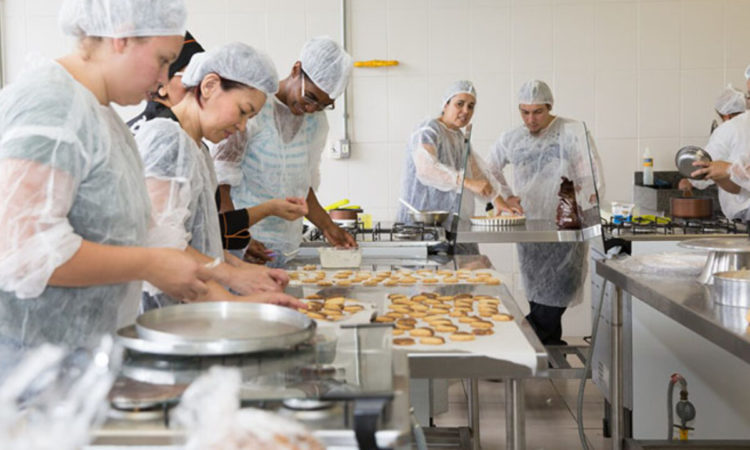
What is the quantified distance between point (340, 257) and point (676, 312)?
125 centimetres

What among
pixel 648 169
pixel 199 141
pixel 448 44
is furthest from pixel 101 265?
pixel 648 169

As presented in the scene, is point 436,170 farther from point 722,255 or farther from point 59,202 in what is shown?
point 59,202

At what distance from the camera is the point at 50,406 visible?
83 centimetres

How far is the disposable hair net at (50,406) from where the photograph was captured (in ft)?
2.37

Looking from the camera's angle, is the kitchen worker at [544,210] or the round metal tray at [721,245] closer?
the round metal tray at [721,245]

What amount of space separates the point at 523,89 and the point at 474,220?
3.73ft

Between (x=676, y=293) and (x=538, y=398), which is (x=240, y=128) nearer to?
(x=676, y=293)

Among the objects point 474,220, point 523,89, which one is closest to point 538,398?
point 474,220

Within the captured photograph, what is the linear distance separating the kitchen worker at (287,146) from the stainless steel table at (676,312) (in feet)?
3.43

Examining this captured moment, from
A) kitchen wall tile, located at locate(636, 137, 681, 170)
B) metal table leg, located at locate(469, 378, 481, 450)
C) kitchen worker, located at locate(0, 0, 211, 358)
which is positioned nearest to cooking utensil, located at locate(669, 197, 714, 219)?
kitchen wall tile, located at locate(636, 137, 681, 170)

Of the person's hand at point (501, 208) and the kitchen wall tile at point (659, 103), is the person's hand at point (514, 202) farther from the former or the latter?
the kitchen wall tile at point (659, 103)

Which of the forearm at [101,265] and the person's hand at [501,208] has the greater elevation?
the forearm at [101,265]

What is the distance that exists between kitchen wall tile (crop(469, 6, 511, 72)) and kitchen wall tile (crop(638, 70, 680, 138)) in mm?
905

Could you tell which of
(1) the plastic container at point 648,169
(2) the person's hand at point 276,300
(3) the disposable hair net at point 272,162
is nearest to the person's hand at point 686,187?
(1) the plastic container at point 648,169
